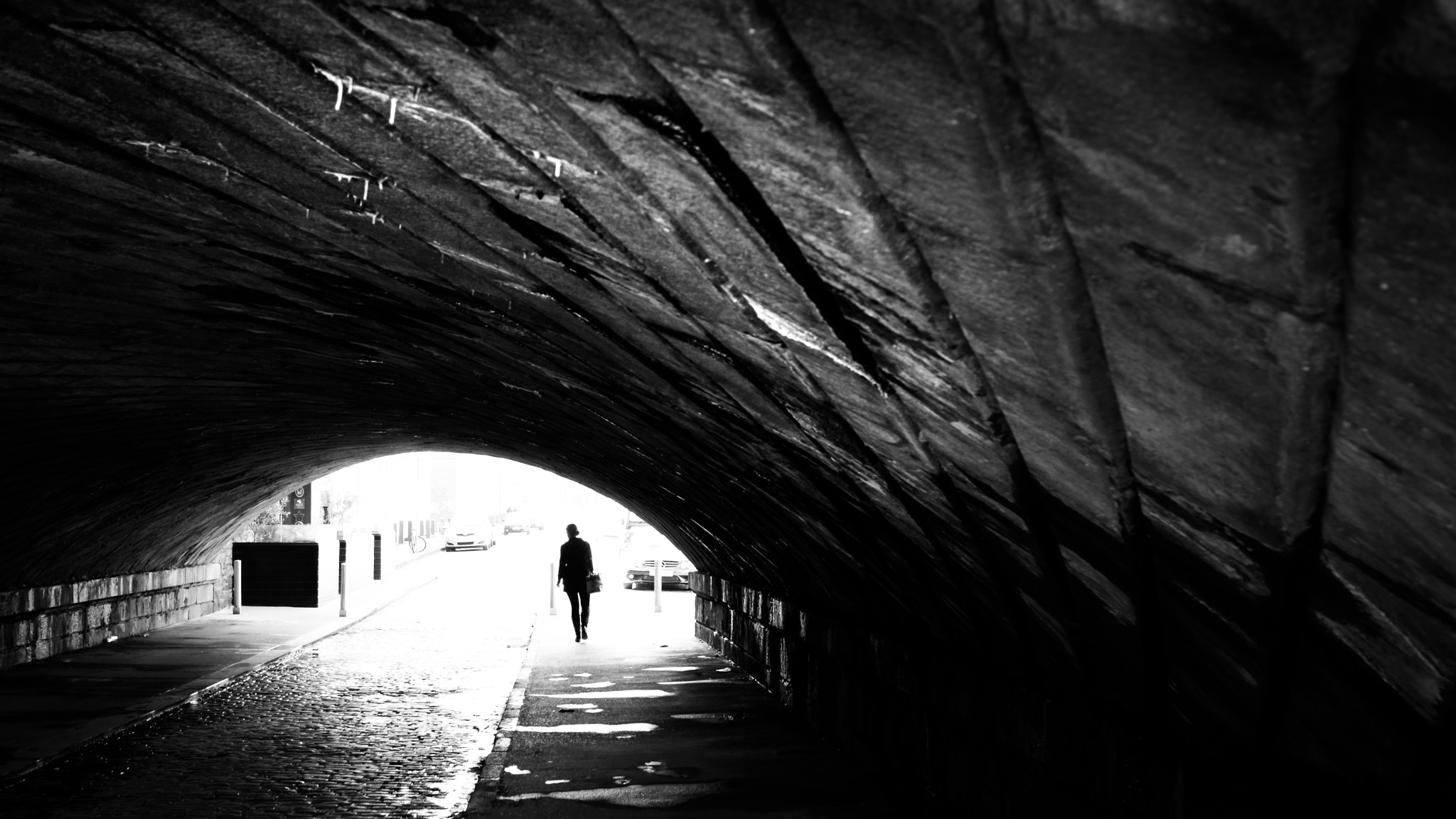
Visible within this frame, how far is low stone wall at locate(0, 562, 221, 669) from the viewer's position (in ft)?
46.4

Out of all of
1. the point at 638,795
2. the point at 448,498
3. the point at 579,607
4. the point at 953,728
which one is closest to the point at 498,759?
the point at 638,795

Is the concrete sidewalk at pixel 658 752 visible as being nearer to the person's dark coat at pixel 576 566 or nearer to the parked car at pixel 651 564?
the person's dark coat at pixel 576 566

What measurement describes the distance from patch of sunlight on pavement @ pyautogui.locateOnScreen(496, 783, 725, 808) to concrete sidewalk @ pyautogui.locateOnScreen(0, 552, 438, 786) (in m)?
3.31

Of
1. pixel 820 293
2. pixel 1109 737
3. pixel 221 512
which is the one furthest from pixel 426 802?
pixel 221 512

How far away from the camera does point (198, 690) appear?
12.2 metres

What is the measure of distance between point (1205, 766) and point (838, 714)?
5.17m

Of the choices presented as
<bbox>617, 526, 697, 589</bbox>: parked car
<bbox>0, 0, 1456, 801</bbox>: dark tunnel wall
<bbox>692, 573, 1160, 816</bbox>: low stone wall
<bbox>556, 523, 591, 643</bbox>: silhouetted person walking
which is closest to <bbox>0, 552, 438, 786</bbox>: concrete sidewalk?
<bbox>556, 523, 591, 643</bbox>: silhouetted person walking

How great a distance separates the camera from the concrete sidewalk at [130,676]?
961cm

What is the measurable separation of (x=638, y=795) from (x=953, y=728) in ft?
6.85

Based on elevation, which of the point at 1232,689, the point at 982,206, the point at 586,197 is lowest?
the point at 1232,689

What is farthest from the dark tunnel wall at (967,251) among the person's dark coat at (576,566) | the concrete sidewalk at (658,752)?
the person's dark coat at (576,566)

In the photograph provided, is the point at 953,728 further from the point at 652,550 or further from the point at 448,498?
the point at 448,498

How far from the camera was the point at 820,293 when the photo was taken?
3281mm

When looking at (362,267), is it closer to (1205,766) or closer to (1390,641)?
(1205,766)
